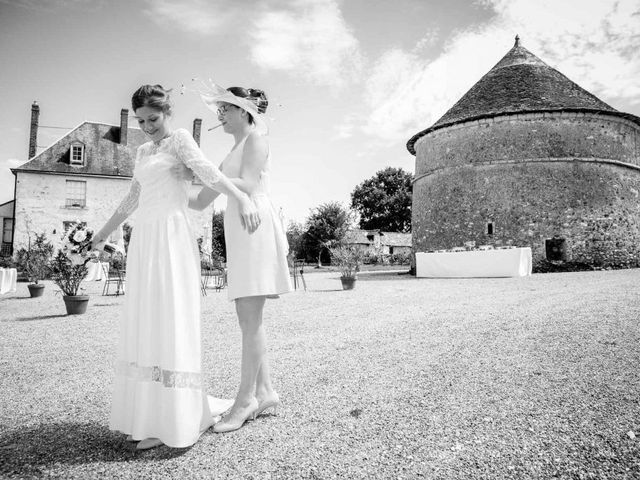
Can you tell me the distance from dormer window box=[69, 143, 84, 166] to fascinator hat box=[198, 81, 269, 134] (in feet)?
93.5

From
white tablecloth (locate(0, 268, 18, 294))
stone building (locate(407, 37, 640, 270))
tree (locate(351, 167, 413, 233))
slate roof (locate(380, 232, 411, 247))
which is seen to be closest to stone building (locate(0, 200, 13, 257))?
white tablecloth (locate(0, 268, 18, 294))

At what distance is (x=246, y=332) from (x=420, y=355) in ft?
7.99

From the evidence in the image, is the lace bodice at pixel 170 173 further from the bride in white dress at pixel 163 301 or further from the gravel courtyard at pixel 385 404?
the gravel courtyard at pixel 385 404

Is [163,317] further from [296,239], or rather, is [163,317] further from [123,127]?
[296,239]

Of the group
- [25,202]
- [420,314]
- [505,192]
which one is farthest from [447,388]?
[25,202]

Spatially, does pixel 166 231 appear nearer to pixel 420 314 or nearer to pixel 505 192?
pixel 420 314

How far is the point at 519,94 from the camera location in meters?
20.9

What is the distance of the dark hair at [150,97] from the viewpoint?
8.07 ft

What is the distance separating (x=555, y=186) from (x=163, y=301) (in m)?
21.6

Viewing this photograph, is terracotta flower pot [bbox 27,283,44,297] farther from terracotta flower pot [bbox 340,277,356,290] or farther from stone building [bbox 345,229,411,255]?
stone building [bbox 345,229,411,255]

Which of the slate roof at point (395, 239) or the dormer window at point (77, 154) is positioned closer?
the dormer window at point (77, 154)

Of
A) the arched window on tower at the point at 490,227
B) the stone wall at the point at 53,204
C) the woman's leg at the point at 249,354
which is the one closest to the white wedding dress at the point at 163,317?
the woman's leg at the point at 249,354

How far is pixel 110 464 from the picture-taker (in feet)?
7.21

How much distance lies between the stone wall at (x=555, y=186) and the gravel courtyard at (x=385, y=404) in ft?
48.5
